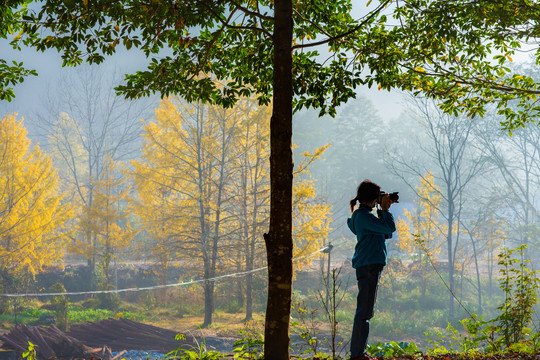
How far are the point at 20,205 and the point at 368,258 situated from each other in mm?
14903

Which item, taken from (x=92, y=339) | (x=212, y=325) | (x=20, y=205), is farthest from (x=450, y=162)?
(x=20, y=205)

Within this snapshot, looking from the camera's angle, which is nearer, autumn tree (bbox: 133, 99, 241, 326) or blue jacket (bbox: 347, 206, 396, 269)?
blue jacket (bbox: 347, 206, 396, 269)

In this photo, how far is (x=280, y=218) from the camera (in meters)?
2.85

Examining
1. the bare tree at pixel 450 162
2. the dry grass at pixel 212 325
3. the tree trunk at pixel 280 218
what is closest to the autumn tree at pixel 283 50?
the tree trunk at pixel 280 218

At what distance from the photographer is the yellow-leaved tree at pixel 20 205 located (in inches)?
566

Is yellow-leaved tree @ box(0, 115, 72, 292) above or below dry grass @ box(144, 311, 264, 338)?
above

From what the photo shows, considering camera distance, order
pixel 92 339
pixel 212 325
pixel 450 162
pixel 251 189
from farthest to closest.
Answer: pixel 450 162 → pixel 251 189 → pixel 212 325 → pixel 92 339

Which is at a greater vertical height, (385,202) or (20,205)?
(20,205)

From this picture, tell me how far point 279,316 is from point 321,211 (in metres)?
11.6

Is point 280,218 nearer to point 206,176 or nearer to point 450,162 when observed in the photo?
point 206,176

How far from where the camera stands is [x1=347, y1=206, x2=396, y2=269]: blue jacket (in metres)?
3.15

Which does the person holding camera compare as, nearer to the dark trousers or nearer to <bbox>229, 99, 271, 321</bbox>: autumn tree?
the dark trousers

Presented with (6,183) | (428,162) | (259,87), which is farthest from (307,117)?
(259,87)

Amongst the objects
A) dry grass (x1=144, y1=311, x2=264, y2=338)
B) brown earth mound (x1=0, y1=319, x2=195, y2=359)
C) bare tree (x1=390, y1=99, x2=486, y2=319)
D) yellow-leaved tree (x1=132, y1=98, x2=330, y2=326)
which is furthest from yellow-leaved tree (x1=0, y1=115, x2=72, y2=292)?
bare tree (x1=390, y1=99, x2=486, y2=319)
